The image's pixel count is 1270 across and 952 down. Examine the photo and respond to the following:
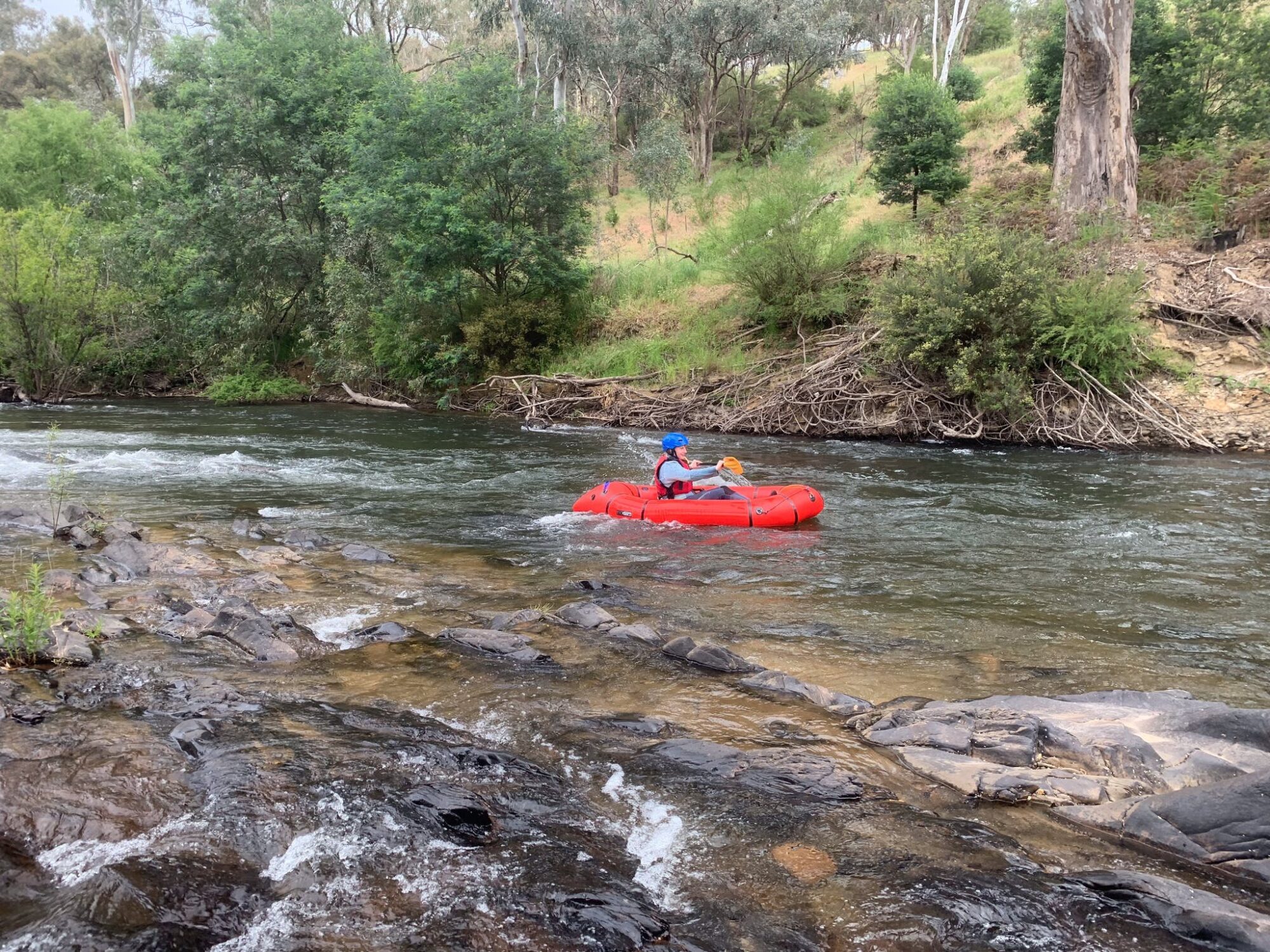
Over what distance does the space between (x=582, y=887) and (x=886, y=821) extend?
4.03 ft

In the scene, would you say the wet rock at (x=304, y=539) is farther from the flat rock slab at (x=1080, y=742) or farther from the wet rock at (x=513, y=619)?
the flat rock slab at (x=1080, y=742)

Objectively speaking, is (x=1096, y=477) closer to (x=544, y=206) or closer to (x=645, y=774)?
(x=645, y=774)

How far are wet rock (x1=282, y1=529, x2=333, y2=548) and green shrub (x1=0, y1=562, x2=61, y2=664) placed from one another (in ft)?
10.5

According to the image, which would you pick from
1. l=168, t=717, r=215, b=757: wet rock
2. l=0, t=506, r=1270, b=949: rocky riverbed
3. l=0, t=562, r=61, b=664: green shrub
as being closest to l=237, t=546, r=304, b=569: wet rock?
l=0, t=506, r=1270, b=949: rocky riverbed

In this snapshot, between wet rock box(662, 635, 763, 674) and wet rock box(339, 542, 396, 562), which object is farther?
wet rock box(339, 542, 396, 562)

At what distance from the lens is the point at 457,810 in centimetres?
329

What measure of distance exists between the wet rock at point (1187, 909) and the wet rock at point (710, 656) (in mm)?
2172

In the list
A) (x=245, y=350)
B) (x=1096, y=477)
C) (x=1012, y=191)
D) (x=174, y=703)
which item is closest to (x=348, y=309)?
(x=245, y=350)

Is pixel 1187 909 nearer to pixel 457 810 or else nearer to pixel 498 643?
pixel 457 810

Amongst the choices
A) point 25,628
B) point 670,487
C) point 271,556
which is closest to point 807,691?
point 25,628

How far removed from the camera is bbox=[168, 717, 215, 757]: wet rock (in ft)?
11.9

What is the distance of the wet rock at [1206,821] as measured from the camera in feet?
9.80

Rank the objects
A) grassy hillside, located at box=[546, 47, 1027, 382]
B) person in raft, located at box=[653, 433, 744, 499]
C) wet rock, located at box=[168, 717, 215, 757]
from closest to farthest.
Result: wet rock, located at box=[168, 717, 215, 757]
person in raft, located at box=[653, 433, 744, 499]
grassy hillside, located at box=[546, 47, 1027, 382]

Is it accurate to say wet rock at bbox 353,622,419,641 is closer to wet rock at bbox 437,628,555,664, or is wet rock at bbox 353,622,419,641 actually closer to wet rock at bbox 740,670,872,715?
wet rock at bbox 437,628,555,664
